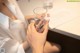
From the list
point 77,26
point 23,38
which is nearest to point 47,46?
point 23,38

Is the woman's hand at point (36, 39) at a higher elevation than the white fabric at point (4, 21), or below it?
below

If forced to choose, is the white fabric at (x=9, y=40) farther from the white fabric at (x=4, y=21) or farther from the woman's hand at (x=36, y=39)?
the woman's hand at (x=36, y=39)

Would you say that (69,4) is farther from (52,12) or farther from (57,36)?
(57,36)

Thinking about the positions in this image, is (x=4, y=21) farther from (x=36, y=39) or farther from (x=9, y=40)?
(x=36, y=39)

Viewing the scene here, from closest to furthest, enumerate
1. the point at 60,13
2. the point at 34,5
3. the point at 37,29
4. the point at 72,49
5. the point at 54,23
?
the point at 37,29 < the point at 54,23 < the point at 60,13 < the point at 34,5 < the point at 72,49

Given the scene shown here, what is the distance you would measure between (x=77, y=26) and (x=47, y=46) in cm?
31

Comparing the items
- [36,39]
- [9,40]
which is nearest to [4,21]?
[9,40]

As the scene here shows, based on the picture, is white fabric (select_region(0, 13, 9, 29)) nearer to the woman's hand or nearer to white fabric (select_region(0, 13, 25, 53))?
white fabric (select_region(0, 13, 25, 53))

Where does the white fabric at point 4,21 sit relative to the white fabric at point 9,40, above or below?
above

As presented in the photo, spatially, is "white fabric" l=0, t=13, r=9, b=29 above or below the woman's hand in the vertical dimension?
above

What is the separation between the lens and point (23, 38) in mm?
1105

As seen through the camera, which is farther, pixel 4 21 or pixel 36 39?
pixel 4 21

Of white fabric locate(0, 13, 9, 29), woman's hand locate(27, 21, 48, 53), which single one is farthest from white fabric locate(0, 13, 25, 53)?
woman's hand locate(27, 21, 48, 53)

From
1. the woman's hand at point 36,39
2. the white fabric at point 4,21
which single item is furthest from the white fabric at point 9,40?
the woman's hand at point 36,39
